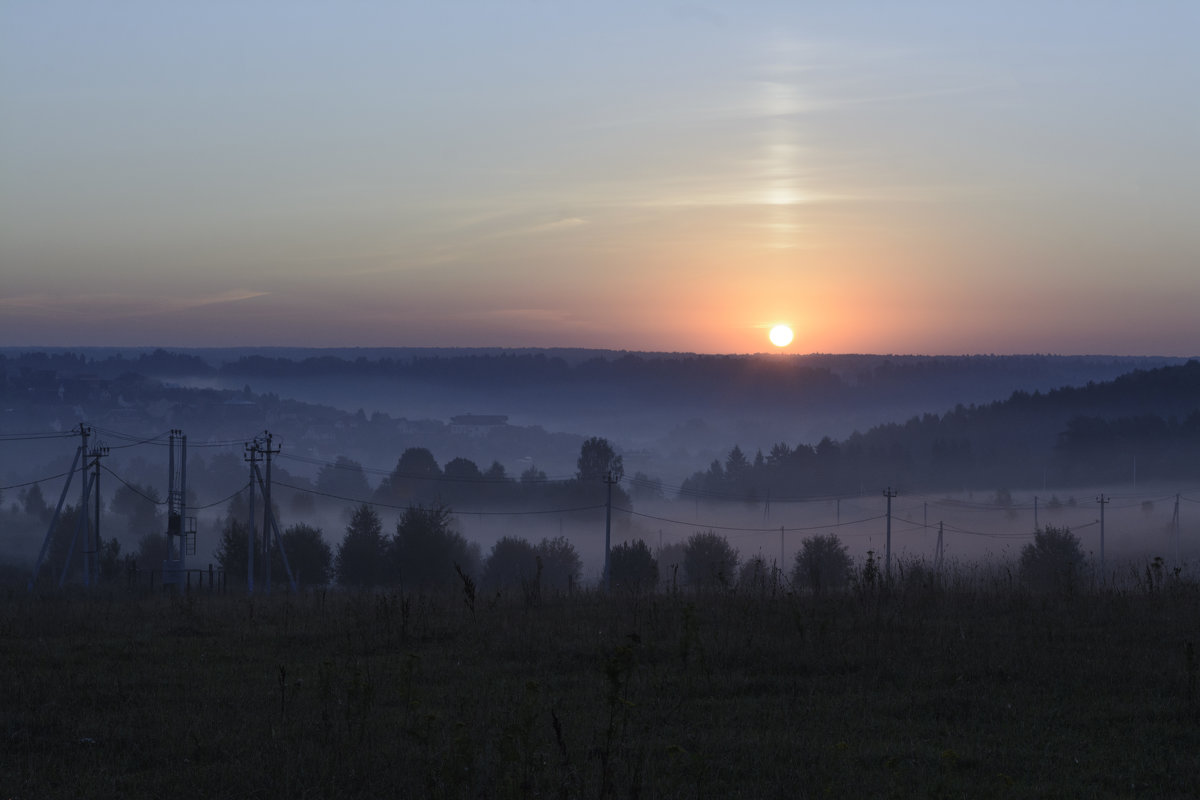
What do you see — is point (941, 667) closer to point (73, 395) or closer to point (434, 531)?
point (434, 531)

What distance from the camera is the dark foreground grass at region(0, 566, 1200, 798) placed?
6.72m

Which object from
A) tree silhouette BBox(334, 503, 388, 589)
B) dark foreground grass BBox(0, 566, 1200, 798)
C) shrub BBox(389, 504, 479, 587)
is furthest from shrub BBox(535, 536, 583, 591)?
dark foreground grass BBox(0, 566, 1200, 798)

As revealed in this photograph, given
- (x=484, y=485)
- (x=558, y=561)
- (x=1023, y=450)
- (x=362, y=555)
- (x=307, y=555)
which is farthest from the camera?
(x=1023, y=450)

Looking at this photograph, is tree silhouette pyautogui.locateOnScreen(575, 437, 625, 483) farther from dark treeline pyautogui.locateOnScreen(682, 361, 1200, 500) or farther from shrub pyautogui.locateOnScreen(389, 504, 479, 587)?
shrub pyautogui.locateOnScreen(389, 504, 479, 587)

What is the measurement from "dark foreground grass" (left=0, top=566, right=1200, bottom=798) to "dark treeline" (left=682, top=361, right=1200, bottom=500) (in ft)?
468

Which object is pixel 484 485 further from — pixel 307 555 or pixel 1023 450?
pixel 1023 450

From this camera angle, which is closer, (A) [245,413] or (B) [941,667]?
(B) [941,667]

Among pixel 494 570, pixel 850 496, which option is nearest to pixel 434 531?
pixel 494 570

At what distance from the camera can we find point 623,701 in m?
6.54

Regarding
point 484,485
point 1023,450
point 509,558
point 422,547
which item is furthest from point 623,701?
point 1023,450

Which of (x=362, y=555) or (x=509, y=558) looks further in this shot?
(x=509, y=558)

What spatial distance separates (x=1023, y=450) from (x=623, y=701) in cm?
16188

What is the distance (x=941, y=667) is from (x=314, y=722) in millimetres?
5857

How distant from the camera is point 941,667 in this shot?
9.84 meters
